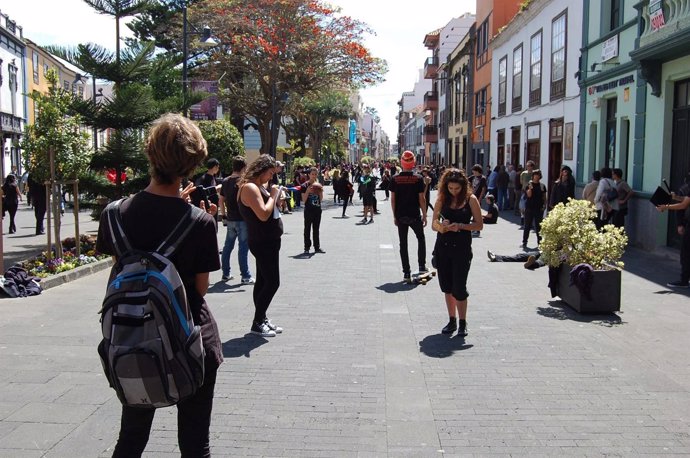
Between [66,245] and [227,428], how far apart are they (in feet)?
30.6

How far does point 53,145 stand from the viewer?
1093 cm

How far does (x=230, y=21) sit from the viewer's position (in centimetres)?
2723

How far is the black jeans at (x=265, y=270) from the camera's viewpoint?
650 centimetres

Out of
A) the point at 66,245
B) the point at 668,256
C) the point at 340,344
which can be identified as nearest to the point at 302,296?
the point at 340,344

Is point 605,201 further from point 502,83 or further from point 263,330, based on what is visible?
point 502,83

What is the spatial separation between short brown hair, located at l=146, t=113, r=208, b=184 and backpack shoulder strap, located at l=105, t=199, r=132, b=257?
22 centimetres

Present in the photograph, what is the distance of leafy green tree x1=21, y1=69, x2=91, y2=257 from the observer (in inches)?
431

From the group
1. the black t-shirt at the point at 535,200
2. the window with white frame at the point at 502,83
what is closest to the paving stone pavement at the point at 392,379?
the black t-shirt at the point at 535,200

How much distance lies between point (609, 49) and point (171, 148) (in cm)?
1512

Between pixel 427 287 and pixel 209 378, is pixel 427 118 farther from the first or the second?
pixel 209 378

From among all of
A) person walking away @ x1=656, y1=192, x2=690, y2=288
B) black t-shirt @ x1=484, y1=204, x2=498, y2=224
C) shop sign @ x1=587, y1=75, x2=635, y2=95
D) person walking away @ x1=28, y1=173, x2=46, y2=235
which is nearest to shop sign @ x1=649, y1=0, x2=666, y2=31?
shop sign @ x1=587, y1=75, x2=635, y2=95

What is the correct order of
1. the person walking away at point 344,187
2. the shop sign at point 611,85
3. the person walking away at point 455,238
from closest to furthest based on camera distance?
1. the person walking away at point 455,238
2. the shop sign at point 611,85
3. the person walking away at point 344,187

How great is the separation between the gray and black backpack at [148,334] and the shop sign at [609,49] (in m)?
14.9

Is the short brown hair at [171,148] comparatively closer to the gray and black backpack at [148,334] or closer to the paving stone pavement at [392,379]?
the gray and black backpack at [148,334]
